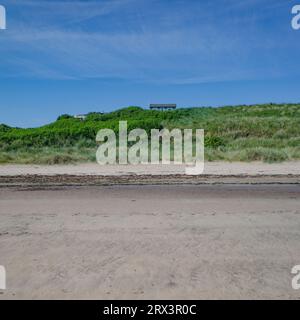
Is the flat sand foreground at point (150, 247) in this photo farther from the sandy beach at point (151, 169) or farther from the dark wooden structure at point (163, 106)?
the dark wooden structure at point (163, 106)

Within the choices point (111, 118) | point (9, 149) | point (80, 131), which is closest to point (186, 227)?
point (9, 149)

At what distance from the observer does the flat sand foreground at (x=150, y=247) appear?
5074mm

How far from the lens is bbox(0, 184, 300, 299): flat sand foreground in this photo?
5074mm

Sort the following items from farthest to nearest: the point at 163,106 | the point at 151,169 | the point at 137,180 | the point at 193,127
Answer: the point at 163,106, the point at 193,127, the point at 151,169, the point at 137,180

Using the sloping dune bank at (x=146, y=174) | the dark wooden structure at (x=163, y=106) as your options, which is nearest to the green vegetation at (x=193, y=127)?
the sloping dune bank at (x=146, y=174)

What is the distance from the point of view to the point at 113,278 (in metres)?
5.35

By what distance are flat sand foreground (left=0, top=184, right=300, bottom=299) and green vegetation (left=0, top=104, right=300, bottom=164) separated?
393 inches

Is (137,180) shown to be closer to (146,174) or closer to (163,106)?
(146,174)

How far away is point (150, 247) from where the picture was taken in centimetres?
654

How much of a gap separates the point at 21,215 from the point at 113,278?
417cm

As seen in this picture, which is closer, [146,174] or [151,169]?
[146,174]

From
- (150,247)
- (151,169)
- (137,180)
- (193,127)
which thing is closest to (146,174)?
(151,169)

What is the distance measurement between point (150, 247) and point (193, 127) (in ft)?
98.9

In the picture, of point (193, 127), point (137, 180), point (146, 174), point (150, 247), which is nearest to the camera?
point (150, 247)
